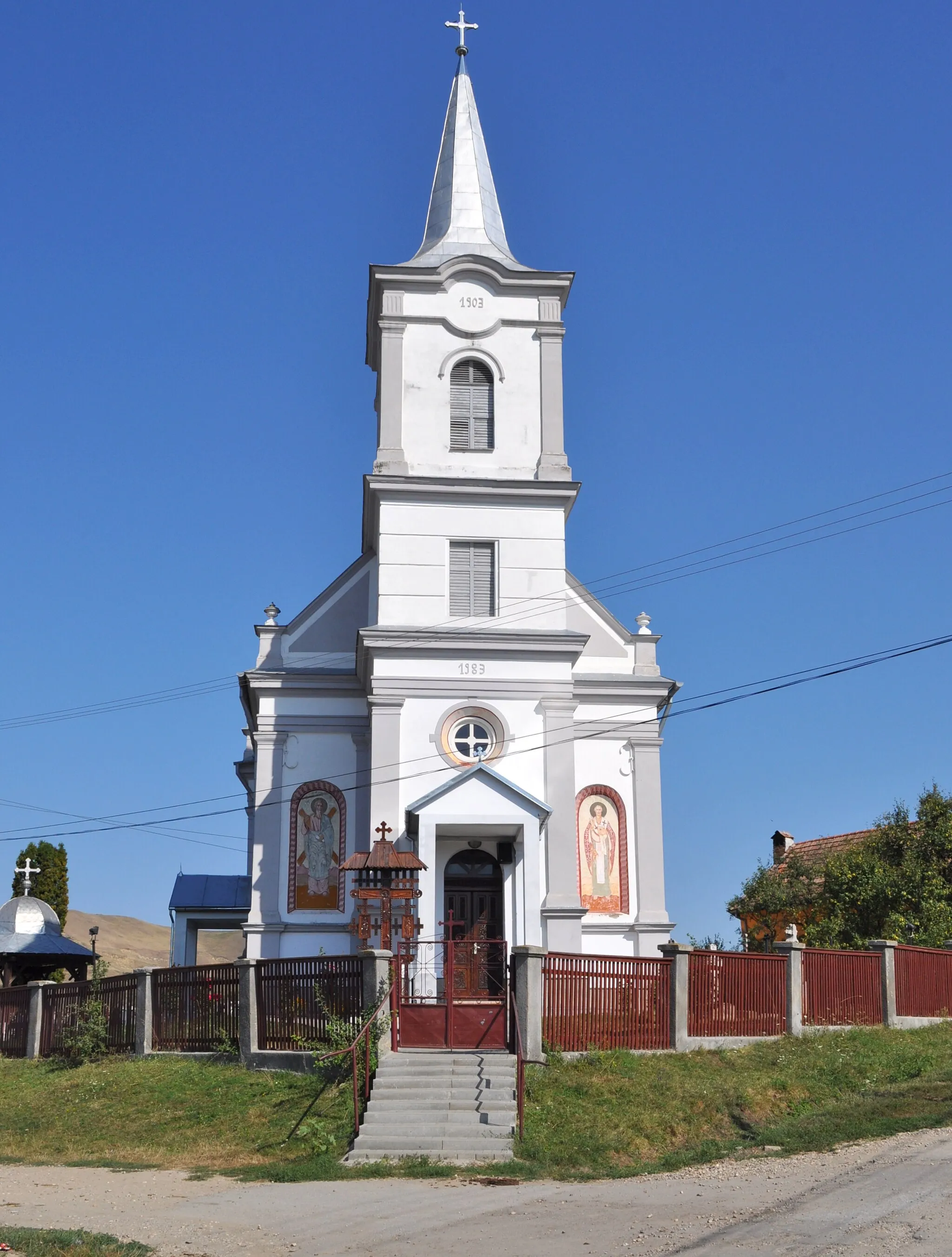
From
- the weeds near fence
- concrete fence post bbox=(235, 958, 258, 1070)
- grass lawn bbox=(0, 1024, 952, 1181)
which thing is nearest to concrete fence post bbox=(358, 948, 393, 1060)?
grass lawn bbox=(0, 1024, 952, 1181)

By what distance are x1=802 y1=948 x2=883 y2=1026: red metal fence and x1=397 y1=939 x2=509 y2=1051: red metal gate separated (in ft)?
15.7

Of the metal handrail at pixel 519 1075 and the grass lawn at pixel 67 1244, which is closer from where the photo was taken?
the grass lawn at pixel 67 1244

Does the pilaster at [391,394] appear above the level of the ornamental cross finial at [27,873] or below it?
above

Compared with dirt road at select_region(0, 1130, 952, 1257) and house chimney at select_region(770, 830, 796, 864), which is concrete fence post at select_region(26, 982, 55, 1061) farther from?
house chimney at select_region(770, 830, 796, 864)

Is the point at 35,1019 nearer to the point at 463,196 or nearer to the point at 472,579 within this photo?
the point at 472,579

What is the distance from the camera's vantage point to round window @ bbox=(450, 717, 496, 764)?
2567cm

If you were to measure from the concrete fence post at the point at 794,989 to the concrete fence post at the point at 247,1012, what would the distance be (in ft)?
25.8

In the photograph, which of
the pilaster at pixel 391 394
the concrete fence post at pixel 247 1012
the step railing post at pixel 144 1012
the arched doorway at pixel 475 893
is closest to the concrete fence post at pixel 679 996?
the arched doorway at pixel 475 893

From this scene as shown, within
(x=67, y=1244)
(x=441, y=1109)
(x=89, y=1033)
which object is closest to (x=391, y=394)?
(x=89, y=1033)

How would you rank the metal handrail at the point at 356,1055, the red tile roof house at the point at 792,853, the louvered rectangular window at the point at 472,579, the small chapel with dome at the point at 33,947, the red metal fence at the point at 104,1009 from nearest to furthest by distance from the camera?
1. the metal handrail at the point at 356,1055
2. the red metal fence at the point at 104,1009
3. the louvered rectangular window at the point at 472,579
4. the small chapel with dome at the point at 33,947
5. the red tile roof house at the point at 792,853

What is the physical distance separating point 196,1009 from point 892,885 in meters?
19.2

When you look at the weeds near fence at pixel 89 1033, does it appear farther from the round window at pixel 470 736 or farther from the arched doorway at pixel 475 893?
the round window at pixel 470 736

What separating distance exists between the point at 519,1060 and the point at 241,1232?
17.5ft

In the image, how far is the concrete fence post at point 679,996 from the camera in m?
20.0
